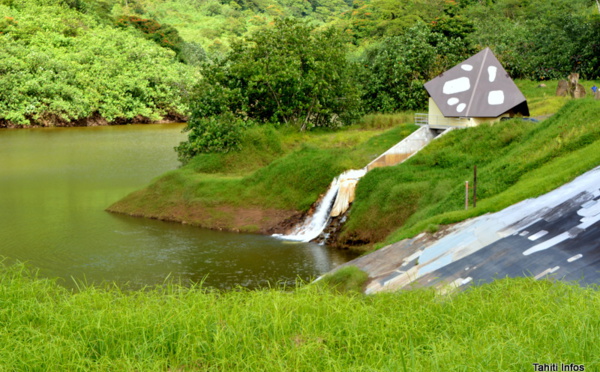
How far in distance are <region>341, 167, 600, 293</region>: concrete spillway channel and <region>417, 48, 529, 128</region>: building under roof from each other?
552 inches

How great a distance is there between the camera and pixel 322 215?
28.6 meters

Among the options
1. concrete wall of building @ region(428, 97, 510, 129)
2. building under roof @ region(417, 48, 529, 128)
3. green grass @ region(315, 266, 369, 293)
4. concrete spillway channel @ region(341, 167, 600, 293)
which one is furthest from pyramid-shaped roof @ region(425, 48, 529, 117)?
green grass @ region(315, 266, 369, 293)

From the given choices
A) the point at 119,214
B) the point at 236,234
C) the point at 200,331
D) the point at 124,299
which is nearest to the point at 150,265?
the point at 236,234

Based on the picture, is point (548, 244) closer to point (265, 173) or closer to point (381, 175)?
point (381, 175)

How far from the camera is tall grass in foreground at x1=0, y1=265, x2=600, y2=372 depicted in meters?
8.05

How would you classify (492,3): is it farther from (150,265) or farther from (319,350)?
(319,350)

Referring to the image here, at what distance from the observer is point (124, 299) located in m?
11.2

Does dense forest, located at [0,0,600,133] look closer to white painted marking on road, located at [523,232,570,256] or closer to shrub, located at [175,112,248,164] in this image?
shrub, located at [175,112,248,164]

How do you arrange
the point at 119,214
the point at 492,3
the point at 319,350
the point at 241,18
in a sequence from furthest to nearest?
the point at 241,18, the point at 492,3, the point at 119,214, the point at 319,350

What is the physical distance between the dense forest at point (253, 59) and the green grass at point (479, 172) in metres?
10.7

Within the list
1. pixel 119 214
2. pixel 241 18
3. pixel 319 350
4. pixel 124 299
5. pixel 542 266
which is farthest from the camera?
pixel 241 18

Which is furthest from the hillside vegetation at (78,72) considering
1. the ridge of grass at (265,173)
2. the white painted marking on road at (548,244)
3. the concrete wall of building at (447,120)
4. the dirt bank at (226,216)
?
the white painted marking on road at (548,244)

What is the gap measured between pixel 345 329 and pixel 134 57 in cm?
6910

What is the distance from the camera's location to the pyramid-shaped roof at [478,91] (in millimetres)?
32081
